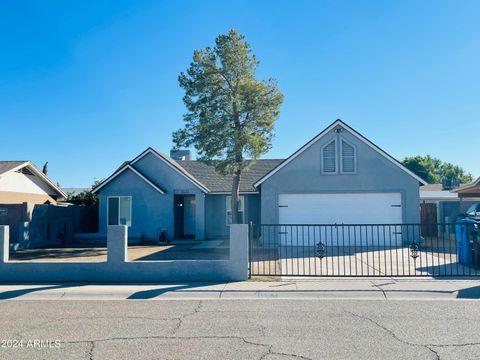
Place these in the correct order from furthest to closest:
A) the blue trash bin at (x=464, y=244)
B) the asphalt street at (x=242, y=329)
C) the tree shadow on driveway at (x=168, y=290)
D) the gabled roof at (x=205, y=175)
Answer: the gabled roof at (x=205, y=175) → the blue trash bin at (x=464, y=244) → the tree shadow on driveway at (x=168, y=290) → the asphalt street at (x=242, y=329)

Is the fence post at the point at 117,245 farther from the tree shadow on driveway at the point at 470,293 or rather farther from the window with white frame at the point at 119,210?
the window with white frame at the point at 119,210

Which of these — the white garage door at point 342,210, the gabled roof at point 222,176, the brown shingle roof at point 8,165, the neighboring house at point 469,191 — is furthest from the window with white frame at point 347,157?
the brown shingle roof at point 8,165

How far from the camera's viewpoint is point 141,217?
21.2 meters

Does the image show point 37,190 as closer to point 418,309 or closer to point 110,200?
point 110,200

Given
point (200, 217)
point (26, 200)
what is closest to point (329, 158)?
point (200, 217)

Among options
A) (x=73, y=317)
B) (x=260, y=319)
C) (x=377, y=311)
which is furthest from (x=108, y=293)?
(x=377, y=311)

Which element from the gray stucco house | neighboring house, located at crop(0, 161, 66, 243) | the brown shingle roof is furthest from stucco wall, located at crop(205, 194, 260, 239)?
the brown shingle roof

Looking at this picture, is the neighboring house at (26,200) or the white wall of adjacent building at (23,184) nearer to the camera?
the neighboring house at (26,200)

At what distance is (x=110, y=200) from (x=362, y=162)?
1338 cm

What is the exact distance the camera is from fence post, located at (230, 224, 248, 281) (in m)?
9.79

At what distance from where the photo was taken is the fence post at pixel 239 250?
385 inches

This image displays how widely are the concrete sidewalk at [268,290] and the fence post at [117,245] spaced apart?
0.76 m

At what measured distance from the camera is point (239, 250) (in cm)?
983

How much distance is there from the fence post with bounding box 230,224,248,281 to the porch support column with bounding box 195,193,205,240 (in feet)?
36.6
